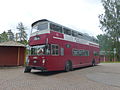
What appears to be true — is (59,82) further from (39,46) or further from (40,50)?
(39,46)

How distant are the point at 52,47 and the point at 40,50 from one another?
1010 millimetres

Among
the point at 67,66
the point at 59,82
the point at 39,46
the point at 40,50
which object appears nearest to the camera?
the point at 59,82

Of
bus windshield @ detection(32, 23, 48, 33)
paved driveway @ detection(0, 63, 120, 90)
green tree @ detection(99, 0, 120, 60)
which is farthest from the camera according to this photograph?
green tree @ detection(99, 0, 120, 60)

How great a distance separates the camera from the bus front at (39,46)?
9.95 metres

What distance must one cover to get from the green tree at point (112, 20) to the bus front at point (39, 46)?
2766 centimetres

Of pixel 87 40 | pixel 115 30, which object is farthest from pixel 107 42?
pixel 87 40

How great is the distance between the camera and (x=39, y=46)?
1040 centimetres

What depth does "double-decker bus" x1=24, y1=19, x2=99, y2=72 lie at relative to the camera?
1005cm

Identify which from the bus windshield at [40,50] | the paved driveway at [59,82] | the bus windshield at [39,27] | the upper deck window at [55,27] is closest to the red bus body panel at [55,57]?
the bus windshield at [40,50]

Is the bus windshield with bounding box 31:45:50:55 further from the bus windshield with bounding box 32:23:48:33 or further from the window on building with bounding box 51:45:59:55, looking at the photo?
the bus windshield with bounding box 32:23:48:33

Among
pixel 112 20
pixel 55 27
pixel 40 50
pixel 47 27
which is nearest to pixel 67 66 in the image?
pixel 40 50

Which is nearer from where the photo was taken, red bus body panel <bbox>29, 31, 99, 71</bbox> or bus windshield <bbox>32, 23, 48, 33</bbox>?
red bus body panel <bbox>29, 31, 99, 71</bbox>

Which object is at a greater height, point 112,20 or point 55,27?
point 112,20

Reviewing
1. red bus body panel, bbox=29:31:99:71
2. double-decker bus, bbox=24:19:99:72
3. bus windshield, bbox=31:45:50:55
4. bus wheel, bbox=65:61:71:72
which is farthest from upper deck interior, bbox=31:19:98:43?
bus wheel, bbox=65:61:71:72
